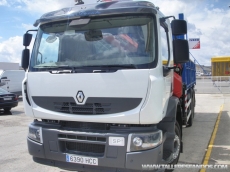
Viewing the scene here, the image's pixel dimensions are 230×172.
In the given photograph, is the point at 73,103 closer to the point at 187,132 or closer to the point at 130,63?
the point at 130,63

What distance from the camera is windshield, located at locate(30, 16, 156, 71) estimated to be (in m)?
3.51

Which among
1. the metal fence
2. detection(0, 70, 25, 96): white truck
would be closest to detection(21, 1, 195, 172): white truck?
detection(0, 70, 25, 96): white truck

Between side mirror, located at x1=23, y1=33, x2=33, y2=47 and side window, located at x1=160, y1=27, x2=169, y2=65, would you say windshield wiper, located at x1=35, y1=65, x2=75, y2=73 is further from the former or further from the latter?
side window, located at x1=160, y1=27, x2=169, y2=65

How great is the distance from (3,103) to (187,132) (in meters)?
9.12

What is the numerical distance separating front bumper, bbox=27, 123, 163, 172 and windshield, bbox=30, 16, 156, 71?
97 centimetres

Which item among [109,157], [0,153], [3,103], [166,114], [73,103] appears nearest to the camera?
[109,157]

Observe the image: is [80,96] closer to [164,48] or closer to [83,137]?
[83,137]

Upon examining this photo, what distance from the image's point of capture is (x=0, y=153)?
6.06 metres

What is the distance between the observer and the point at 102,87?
3480 mm

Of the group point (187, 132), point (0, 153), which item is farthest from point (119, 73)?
point (187, 132)

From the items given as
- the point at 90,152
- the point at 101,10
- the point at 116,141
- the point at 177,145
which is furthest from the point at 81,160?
the point at 101,10

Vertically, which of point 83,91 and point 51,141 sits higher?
point 83,91

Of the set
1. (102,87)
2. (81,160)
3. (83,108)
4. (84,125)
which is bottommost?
(81,160)

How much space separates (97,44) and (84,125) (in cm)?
117
